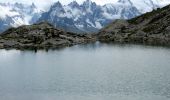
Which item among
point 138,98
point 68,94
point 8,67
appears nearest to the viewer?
point 138,98

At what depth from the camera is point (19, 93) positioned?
125750 millimetres

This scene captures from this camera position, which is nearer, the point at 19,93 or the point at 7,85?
the point at 19,93

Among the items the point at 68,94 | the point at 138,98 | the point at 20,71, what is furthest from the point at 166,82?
the point at 20,71

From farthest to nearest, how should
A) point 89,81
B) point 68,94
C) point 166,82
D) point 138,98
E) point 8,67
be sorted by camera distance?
point 8,67 < point 89,81 < point 166,82 < point 68,94 < point 138,98

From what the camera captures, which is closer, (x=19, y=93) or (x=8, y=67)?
(x=19, y=93)

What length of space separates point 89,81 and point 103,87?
12007 millimetres

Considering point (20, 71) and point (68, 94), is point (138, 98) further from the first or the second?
point (20, 71)

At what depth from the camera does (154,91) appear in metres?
121

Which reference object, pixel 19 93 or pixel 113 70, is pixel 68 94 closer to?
pixel 19 93

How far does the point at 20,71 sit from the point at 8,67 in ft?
58.2

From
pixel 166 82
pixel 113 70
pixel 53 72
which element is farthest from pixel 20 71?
pixel 166 82

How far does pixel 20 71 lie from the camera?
17462cm

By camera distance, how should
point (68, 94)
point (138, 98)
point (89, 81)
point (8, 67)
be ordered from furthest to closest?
point (8, 67)
point (89, 81)
point (68, 94)
point (138, 98)

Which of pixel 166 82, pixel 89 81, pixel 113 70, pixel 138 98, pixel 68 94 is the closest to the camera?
pixel 138 98
